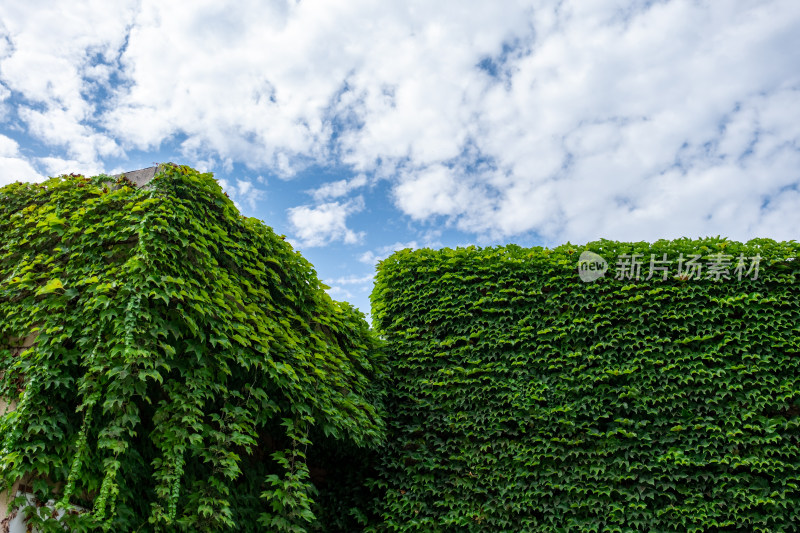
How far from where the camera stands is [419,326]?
6070 millimetres

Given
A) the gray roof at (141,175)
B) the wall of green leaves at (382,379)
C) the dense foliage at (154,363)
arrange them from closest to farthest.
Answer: the dense foliage at (154,363)
the wall of green leaves at (382,379)
the gray roof at (141,175)

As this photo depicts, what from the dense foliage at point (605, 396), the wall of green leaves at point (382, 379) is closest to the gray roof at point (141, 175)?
the wall of green leaves at point (382, 379)

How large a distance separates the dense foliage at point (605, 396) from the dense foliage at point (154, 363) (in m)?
1.19

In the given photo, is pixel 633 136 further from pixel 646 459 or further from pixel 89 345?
pixel 89 345

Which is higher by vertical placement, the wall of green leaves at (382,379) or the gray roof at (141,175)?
the gray roof at (141,175)

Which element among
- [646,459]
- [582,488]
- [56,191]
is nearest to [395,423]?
[582,488]

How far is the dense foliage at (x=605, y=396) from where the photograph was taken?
4.73 metres

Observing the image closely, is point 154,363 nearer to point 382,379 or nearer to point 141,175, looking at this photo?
point 141,175

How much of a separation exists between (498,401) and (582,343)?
1197 millimetres

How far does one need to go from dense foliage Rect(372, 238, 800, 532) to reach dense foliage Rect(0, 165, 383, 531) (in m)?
1.19

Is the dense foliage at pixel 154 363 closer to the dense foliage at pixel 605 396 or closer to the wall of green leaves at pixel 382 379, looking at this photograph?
the wall of green leaves at pixel 382 379

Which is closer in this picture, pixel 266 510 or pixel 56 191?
pixel 266 510

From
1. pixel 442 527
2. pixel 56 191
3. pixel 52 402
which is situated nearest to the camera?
pixel 52 402

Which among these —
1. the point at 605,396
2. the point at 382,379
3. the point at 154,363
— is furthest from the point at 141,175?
the point at 605,396
